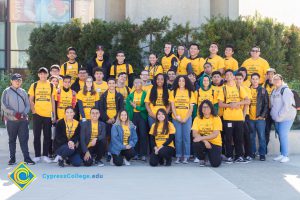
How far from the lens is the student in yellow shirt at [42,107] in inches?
408

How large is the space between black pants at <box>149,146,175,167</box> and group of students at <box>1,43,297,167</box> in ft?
0.06

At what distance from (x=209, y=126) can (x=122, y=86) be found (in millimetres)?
2188

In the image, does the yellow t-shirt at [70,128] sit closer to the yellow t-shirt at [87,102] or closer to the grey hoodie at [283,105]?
the yellow t-shirt at [87,102]

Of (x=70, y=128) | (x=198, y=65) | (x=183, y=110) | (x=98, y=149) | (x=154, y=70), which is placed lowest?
(x=98, y=149)

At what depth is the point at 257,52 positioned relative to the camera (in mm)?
11523

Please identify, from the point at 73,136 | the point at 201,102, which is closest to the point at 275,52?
the point at 201,102

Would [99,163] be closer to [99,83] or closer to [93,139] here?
[93,139]

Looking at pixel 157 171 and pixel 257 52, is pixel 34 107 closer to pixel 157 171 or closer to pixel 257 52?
pixel 157 171

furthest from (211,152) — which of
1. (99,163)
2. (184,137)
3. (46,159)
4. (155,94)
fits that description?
(46,159)

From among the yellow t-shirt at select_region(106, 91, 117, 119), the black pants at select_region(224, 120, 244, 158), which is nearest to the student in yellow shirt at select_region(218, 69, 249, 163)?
the black pants at select_region(224, 120, 244, 158)

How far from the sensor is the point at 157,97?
34.3 ft

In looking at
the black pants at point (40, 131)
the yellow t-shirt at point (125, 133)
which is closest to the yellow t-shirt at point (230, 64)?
the yellow t-shirt at point (125, 133)

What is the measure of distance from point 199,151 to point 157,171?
1.07 m

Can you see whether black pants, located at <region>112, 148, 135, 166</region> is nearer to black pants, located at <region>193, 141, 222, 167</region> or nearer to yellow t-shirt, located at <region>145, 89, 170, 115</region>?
yellow t-shirt, located at <region>145, 89, 170, 115</region>
